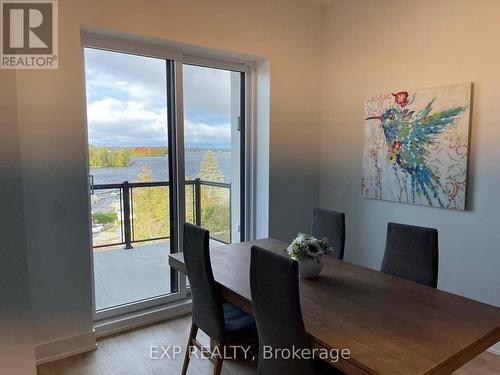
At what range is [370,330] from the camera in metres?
1.49

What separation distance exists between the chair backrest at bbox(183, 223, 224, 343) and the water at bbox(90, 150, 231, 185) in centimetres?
120

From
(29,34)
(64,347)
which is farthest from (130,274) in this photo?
(29,34)

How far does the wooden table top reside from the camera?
1306 millimetres

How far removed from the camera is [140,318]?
122 inches

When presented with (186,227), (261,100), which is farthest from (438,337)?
(261,100)

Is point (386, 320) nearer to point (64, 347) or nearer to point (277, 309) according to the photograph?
point (277, 309)

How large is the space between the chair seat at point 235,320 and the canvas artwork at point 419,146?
72.9 inches

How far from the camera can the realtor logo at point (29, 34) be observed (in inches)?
93.6

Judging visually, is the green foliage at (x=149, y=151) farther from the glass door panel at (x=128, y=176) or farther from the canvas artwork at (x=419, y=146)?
the canvas artwork at (x=419, y=146)

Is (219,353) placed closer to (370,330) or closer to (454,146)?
(370,330)

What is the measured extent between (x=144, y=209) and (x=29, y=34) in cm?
161

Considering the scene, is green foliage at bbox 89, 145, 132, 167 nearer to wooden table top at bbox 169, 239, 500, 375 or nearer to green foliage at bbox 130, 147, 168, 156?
→ green foliage at bbox 130, 147, 168, 156

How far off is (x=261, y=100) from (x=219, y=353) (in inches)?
99.0

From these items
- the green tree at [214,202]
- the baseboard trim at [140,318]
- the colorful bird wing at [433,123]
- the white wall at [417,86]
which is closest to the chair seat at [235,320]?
the baseboard trim at [140,318]
